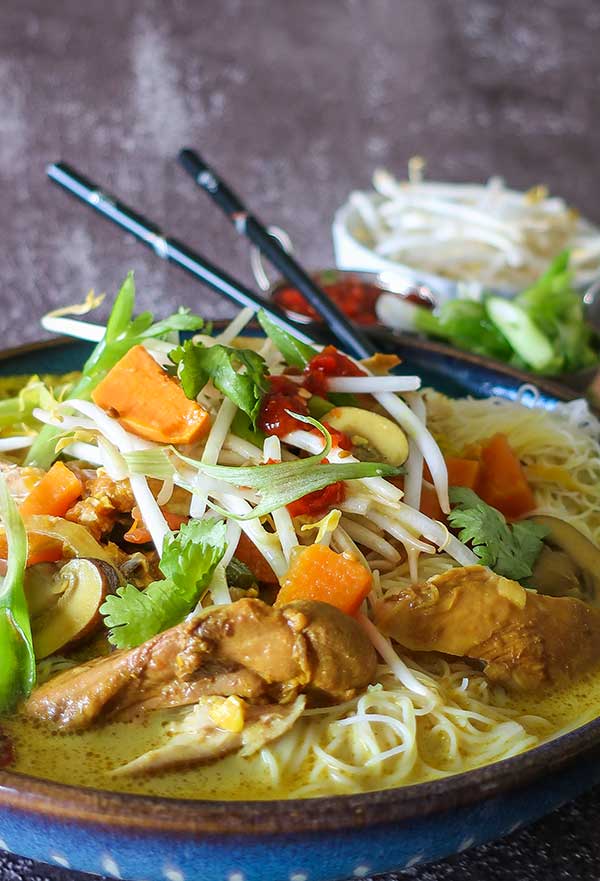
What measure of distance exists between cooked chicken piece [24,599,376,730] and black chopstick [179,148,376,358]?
6.55 ft

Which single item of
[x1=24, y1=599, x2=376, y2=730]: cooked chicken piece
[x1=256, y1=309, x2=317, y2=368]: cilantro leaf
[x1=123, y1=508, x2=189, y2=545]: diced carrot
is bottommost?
[x1=24, y1=599, x2=376, y2=730]: cooked chicken piece

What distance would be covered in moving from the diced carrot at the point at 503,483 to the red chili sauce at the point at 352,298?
2.09 metres

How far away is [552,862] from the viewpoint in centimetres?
304

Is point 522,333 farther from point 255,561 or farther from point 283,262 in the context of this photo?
point 255,561

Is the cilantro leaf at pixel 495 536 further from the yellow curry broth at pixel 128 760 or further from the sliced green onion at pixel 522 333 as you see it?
the sliced green onion at pixel 522 333

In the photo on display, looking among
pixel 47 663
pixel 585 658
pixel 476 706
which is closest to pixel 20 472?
pixel 47 663

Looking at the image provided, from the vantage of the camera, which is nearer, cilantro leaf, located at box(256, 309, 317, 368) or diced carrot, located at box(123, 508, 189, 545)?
diced carrot, located at box(123, 508, 189, 545)

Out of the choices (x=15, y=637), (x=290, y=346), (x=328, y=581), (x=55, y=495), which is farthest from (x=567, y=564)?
(x=15, y=637)

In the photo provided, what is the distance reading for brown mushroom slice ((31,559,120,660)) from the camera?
10.3 ft

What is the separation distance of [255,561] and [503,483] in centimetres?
113

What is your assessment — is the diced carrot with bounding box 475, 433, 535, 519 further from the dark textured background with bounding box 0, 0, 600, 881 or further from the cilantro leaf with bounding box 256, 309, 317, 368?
the dark textured background with bounding box 0, 0, 600, 881

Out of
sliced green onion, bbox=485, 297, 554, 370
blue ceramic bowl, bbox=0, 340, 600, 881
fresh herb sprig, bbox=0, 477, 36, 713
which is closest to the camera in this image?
blue ceramic bowl, bbox=0, 340, 600, 881

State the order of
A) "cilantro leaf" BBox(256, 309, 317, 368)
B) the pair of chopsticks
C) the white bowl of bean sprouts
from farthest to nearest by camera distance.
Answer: the white bowl of bean sprouts → the pair of chopsticks → "cilantro leaf" BBox(256, 309, 317, 368)

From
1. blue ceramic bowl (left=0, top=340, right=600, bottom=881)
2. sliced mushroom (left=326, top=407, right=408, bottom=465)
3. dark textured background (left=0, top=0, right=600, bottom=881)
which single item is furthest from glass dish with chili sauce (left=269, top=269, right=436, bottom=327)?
blue ceramic bowl (left=0, top=340, right=600, bottom=881)
